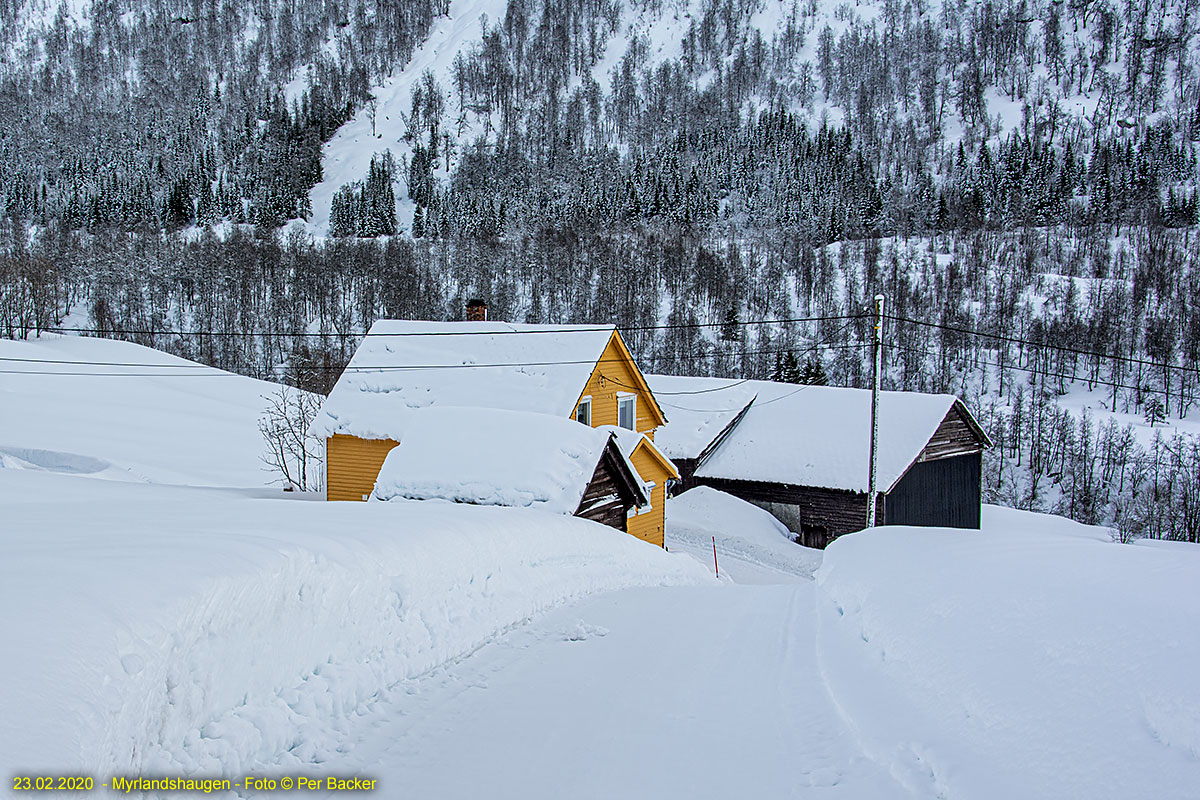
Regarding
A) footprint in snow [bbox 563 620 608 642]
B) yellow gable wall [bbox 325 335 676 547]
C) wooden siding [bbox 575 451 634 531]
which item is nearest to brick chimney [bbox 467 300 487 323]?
yellow gable wall [bbox 325 335 676 547]

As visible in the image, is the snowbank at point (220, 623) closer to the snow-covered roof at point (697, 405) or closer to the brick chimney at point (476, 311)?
the brick chimney at point (476, 311)

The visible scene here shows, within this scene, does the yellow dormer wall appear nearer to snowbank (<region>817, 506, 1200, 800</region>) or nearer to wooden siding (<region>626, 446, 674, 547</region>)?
wooden siding (<region>626, 446, 674, 547</region>)

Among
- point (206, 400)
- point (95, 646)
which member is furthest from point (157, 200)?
point (95, 646)

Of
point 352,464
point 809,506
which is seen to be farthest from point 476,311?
point 809,506

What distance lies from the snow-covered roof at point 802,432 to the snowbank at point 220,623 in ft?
71.4

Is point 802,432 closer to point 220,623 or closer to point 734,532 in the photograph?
point 734,532

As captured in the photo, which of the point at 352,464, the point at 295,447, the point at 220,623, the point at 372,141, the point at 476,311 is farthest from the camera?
the point at 372,141

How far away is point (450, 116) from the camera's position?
178m

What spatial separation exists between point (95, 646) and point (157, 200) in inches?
6118

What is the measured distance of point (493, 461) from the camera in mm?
13891

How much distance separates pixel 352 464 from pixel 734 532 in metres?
13.3

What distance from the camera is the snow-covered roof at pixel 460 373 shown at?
2298 cm

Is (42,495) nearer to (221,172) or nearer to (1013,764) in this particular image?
(1013,764)

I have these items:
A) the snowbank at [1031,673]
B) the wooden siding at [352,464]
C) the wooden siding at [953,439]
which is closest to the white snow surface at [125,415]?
the wooden siding at [352,464]
